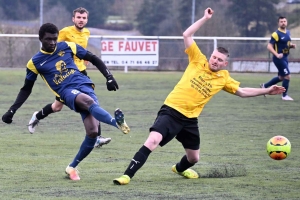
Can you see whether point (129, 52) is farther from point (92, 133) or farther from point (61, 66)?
point (92, 133)

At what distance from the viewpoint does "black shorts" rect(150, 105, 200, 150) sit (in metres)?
6.89

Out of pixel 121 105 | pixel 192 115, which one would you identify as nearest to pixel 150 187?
pixel 192 115

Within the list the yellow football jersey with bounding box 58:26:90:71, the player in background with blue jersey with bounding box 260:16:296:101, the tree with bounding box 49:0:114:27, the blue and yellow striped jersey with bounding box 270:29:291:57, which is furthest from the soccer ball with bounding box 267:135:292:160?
the tree with bounding box 49:0:114:27

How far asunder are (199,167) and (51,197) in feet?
8.12

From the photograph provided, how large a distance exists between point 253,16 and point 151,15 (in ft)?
16.3

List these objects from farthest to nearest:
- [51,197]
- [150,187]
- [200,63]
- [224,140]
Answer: [224,140], [200,63], [150,187], [51,197]

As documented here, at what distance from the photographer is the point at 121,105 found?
15.5m

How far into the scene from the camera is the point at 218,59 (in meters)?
7.02

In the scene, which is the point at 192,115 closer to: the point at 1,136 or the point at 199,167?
the point at 199,167

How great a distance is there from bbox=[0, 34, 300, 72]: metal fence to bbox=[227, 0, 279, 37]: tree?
139 inches

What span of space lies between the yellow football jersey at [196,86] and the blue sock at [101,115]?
0.80m

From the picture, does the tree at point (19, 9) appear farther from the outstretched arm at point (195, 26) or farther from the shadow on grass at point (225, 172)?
the outstretched arm at point (195, 26)

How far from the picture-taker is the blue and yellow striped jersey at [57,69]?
717cm

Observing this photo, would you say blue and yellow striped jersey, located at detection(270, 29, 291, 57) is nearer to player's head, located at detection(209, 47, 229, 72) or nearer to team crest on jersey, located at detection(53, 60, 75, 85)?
player's head, located at detection(209, 47, 229, 72)
